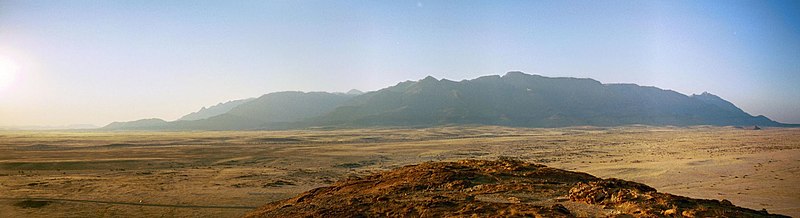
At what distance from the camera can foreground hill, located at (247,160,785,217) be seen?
918 centimetres

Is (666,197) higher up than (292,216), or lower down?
higher up

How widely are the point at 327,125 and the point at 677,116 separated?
15458 cm

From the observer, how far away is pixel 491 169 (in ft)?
50.8

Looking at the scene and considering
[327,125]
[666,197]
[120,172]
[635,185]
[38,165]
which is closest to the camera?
[666,197]

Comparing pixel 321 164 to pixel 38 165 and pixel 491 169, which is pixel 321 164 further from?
pixel 491 169

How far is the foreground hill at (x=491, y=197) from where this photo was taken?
9.18 meters

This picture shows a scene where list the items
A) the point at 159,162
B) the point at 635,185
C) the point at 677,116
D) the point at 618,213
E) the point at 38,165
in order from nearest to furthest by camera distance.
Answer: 1. the point at 618,213
2. the point at 635,185
3. the point at 38,165
4. the point at 159,162
5. the point at 677,116

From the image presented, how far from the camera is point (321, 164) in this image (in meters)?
42.7

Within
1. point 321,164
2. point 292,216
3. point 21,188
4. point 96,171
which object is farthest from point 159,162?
point 292,216

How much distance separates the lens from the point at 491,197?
11.6m

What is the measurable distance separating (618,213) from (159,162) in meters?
42.9

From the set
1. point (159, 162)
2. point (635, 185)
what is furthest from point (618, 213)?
point (159, 162)

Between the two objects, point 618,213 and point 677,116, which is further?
point 677,116

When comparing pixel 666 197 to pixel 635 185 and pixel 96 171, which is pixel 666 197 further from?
pixel 96 171
